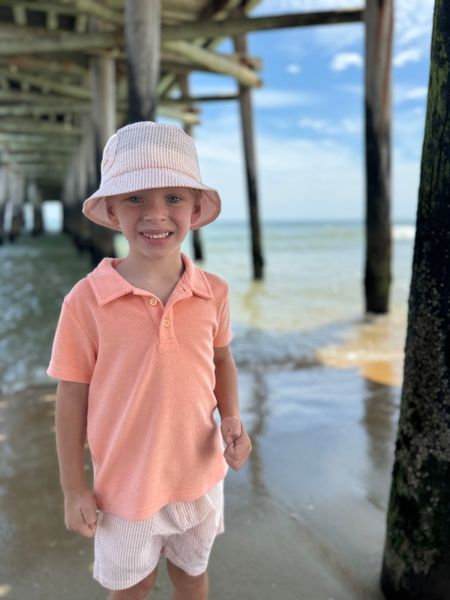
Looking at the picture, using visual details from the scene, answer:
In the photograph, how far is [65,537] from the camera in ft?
7.04

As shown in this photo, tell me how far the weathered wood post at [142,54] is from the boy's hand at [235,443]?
5.12m

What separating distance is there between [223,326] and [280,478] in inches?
54.3

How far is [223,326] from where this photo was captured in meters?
1.47

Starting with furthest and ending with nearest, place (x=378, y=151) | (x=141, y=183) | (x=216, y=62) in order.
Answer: (x=216, y=62) < (x=378, y=151) < (x=141, y=183)

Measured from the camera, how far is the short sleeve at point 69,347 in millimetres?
1287

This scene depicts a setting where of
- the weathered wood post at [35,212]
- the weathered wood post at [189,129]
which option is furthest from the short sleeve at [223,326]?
the weathered wood post at [35,212]

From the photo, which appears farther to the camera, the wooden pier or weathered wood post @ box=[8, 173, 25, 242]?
weathered wood post @ box=[8, 173, 25, 242]

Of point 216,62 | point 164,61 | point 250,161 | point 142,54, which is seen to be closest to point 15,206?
point 164,61

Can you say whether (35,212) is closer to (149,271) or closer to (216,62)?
(216,62)

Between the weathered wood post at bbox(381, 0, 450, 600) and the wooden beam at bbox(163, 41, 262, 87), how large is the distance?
680 cm

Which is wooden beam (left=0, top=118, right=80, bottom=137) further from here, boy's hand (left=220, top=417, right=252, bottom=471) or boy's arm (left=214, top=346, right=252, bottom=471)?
boy's hand (left=220, top=417, right=252, bottom=471)

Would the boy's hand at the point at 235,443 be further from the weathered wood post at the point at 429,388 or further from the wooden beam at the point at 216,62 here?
the wooden beam at the point at 216,62

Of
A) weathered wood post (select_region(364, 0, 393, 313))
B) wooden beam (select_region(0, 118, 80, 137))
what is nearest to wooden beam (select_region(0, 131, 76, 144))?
wooden beam (select_region(0, 118, 80, 137))

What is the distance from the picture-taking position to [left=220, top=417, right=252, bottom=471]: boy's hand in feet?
4.63
